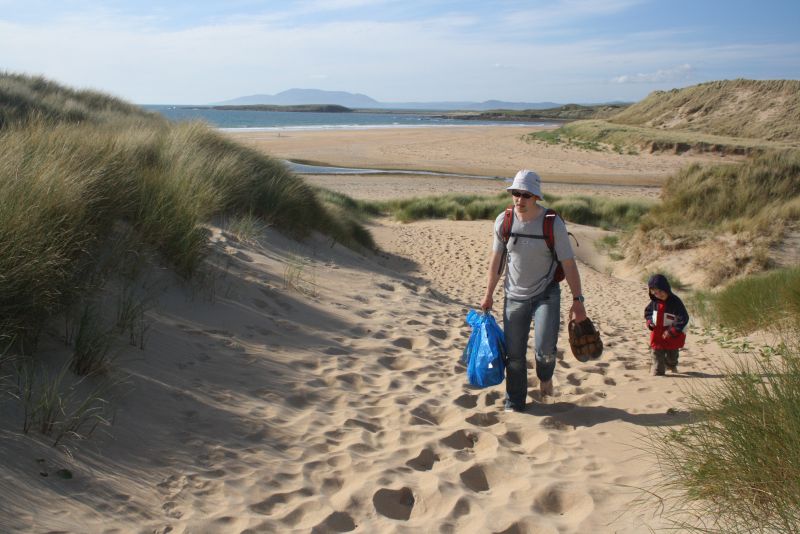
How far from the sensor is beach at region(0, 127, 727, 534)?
3314mm

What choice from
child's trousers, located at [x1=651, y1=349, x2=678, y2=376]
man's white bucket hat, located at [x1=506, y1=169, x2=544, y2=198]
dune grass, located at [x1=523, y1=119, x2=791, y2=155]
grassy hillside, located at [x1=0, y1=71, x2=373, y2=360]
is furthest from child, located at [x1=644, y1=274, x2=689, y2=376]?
dune grass, located at [x1=523, y1=119, x2=791, y2=155]

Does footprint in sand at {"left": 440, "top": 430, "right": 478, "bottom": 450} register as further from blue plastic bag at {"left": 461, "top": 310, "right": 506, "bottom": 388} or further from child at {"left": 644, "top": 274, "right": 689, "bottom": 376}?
child at {"left": 644, "top": 274, "right": 689, "bottom": 376}

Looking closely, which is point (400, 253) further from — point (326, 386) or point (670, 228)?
point (326, 386)

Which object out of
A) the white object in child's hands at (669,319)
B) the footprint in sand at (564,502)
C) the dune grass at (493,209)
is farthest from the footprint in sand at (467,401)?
the dune grass at (493,209)

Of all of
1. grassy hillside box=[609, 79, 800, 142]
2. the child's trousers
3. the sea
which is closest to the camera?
the child's trousers

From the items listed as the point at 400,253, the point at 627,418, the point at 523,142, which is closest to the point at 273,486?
the point at 627,418

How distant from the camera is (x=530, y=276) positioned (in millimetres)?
4582

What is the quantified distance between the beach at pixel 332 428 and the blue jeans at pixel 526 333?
223 mm

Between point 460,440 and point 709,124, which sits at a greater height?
point 709,124

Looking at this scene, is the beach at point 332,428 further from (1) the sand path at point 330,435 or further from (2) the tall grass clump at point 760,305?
(2) the tall grass clump at point 760,305

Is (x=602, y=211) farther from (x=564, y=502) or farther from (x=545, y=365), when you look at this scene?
(x=564, y=502)

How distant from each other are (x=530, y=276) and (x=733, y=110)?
58950 millimetres

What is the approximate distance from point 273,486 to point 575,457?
1.73m

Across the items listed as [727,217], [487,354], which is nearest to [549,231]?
[487,354]
